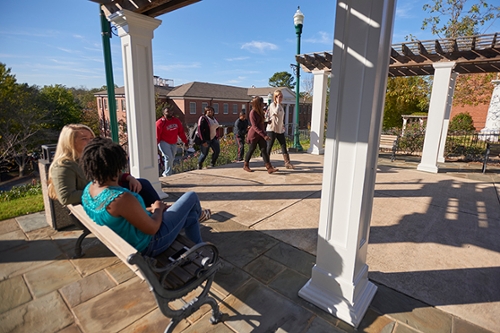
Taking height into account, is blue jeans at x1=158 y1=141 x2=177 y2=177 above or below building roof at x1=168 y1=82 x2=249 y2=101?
below

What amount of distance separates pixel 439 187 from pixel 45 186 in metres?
6.68

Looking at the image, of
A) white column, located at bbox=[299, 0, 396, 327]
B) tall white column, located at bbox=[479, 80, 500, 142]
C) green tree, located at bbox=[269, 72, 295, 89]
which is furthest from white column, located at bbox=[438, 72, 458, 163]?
green tree, located at bbox=[269, 72, 295, 89]

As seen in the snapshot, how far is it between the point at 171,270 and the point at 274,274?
3.62ft

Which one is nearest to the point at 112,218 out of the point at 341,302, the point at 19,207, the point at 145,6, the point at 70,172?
the point at 70,172

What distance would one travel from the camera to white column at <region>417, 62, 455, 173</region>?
6273 mm

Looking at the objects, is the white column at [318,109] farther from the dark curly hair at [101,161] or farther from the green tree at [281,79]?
the green tree at [281,79]

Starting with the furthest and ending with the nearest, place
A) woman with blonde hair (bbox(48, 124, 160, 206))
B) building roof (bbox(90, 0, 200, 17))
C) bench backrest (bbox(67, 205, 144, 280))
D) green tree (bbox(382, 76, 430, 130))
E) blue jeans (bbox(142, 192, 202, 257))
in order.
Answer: green tree (bbox(382, 76, 430, 130)), building roof (bbox(90, 0, 200, 17)), woman with blonde hair (bbox(48, 124, 160, 206)), blue jeans (bbox(142, 192, 202, 257)), bench backrest (bbox(67, 205, 144, 280))

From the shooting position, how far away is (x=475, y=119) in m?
20.0

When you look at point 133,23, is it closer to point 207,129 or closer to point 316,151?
point 207,129

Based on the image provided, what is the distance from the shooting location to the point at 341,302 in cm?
196

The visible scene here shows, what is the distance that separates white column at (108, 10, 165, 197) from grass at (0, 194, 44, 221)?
136cm

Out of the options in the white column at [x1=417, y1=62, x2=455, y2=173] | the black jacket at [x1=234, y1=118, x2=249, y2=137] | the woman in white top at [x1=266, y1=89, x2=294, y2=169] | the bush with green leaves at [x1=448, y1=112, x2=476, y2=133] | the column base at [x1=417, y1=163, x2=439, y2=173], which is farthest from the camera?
the bush with green leaves at [x1=448, y1=112, x2=476, y2=133]

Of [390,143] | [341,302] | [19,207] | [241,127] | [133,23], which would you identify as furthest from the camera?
[390,143]

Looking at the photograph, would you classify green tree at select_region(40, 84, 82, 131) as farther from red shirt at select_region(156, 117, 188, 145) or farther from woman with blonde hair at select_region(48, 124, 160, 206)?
woman with blonde hair at select_region(48, 124, 160, 206)
